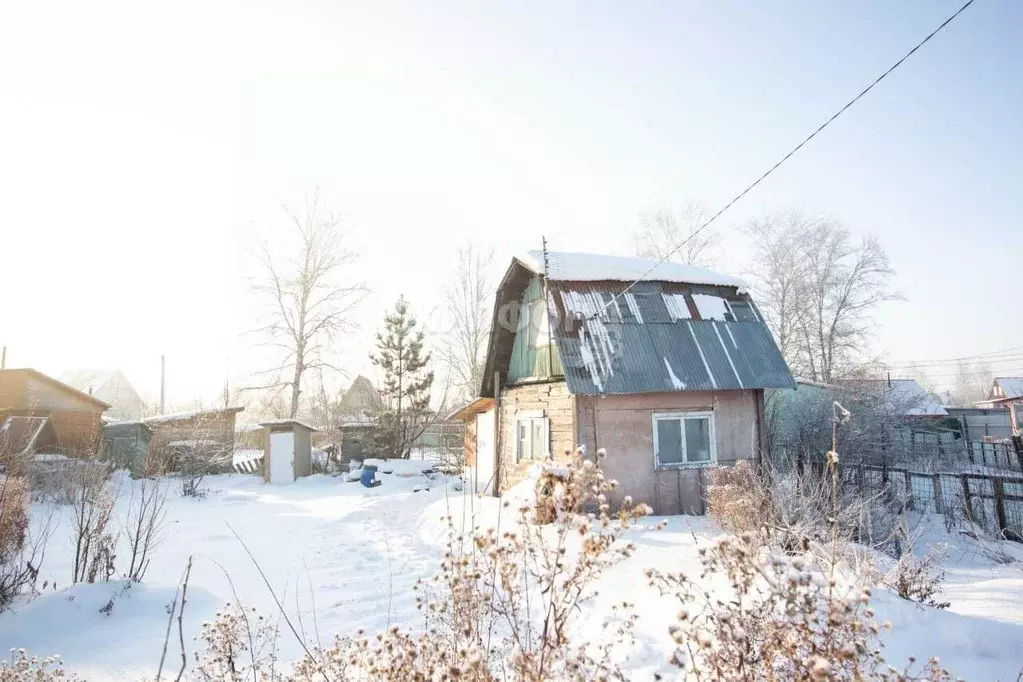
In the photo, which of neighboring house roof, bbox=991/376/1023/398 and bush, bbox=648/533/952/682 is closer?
bush, bbox=648/533/952/682

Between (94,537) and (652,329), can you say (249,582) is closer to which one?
(94,537)

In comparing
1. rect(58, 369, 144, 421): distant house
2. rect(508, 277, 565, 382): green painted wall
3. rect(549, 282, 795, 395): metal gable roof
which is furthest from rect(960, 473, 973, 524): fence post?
rect(58, 369, 144, 421): distant house

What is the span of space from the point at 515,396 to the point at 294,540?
6446mm

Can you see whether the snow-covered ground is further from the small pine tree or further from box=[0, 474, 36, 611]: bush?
the small pine tree

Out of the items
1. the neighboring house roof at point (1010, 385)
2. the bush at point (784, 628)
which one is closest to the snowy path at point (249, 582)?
the bush at point (784, 628)

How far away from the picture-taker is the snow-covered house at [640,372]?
11.5 meters

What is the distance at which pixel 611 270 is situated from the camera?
13.5m

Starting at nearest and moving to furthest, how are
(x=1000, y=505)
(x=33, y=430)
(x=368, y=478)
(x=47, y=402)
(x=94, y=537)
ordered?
(x=94, y=537) → (x=1000, y=505) → (x=368, y=478) → (x=33, y=430) → (x=47, y=402)

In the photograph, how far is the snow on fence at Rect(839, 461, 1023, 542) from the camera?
34.3 feet

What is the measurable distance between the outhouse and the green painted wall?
11.0 m

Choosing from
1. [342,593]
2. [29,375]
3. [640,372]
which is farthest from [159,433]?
[640,372]

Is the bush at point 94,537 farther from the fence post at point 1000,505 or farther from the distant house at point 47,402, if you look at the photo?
the distant house at point 47,402

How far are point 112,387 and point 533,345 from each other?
2411 inches

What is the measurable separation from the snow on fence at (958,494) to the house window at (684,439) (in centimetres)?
265
